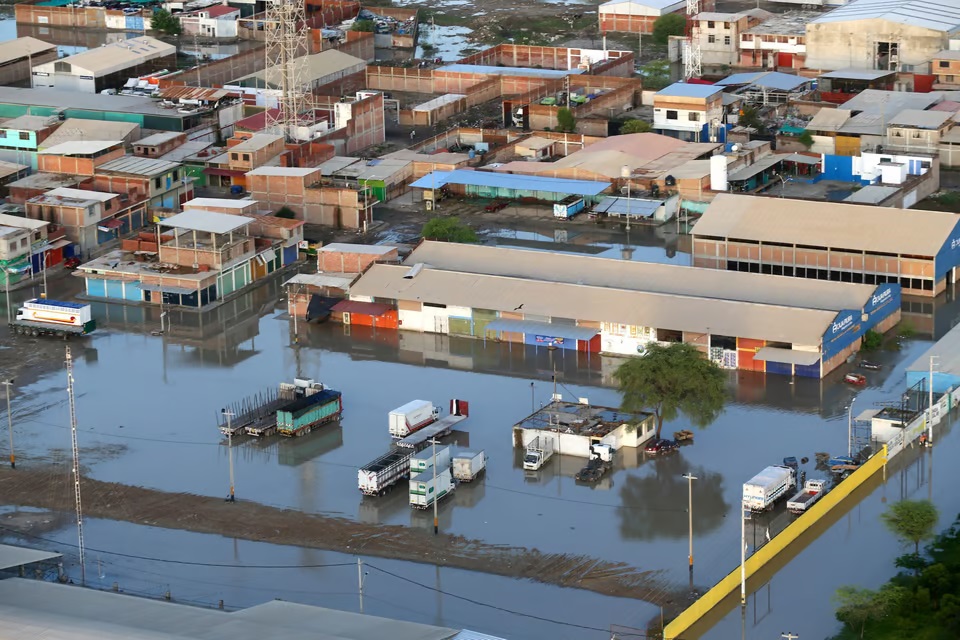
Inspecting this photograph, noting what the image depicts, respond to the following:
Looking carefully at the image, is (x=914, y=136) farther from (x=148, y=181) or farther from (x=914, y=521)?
(x=914, y=521)

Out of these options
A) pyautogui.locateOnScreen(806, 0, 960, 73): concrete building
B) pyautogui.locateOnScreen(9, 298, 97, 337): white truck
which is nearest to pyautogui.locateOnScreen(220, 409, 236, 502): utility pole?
pyautogui.locateOnScreen(9, 298, 97, 337): white truck

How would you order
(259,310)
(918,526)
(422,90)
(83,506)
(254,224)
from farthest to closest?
(422,90) < (254,224) < (259,310) < (83,506) < (918,526)

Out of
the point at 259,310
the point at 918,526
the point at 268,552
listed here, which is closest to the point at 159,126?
the point at 259,310

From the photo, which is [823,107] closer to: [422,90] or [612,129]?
[612,129]

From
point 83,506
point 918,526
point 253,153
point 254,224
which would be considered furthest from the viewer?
point 253,153

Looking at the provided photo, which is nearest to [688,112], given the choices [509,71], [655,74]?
[655,74]

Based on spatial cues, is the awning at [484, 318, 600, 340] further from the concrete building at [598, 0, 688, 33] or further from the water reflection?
the concrete building at [598, 0, 688, 33]

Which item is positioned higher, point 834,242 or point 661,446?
point 834,242
